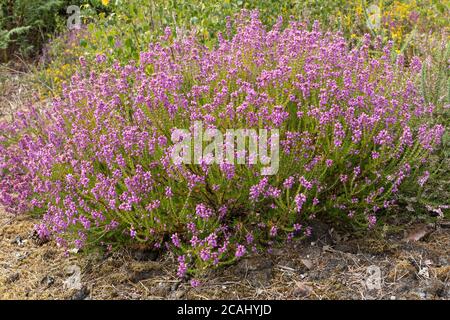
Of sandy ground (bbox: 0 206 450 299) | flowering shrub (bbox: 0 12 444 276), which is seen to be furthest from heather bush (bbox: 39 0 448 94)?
sandy ground (bbox: 0 206 450 299)

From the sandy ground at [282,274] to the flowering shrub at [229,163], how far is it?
122 millimetres

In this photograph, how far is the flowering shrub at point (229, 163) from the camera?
8.72 feet

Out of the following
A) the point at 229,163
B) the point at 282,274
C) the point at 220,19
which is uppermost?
the point at 220,19

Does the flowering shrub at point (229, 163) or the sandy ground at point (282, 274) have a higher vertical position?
the flowering shrub at point (229, 163)

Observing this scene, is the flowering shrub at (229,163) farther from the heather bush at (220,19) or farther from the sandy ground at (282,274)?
the heather bush at (220,19)

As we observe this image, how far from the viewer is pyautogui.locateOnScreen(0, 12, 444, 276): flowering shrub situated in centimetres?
266

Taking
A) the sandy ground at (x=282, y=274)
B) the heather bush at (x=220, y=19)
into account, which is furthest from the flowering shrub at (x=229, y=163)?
the heather bush at (x=220, y=19)

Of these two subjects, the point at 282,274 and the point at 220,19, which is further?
the point at 220,19

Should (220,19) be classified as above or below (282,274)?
above

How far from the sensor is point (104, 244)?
3.10 m

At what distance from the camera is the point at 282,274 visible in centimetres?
279

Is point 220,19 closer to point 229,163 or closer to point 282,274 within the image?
point 229,163

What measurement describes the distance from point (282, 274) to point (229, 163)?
77 centimetres

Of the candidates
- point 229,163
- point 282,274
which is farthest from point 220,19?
point 282,274
